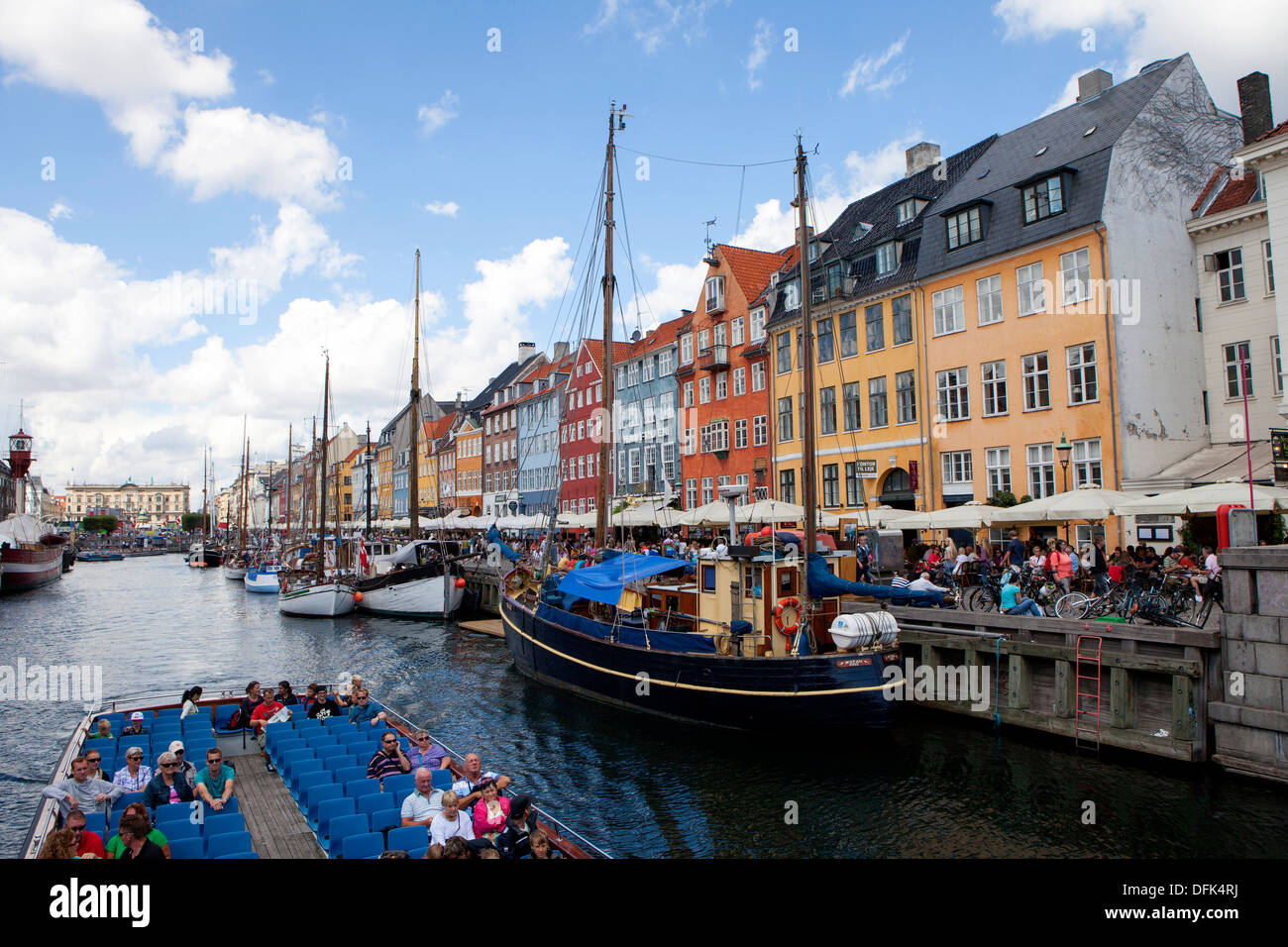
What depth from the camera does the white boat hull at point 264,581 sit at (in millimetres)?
63375

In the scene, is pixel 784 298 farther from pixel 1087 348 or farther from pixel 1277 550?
pixel 1277 550

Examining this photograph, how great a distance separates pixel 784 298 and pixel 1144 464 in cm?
2033

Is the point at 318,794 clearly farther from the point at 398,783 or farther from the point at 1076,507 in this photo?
the point at 1076,507

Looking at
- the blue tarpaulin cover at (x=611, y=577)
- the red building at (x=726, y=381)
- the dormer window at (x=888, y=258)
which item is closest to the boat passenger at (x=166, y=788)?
the blue tarpaulin cover at (x=611, y=577)

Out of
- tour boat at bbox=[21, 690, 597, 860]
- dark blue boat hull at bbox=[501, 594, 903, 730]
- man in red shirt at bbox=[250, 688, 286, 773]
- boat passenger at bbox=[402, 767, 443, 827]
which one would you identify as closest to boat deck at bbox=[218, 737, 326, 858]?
tour boat at bbox=[21, 690, 597, 860]

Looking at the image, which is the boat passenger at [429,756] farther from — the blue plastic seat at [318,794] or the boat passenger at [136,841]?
the boat passenger at [136,841]

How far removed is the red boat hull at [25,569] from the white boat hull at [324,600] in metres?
33.4

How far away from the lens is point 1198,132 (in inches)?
1281

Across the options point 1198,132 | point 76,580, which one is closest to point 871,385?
point 1198,132

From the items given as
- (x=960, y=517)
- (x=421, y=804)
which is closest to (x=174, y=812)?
(x=421, y=804)

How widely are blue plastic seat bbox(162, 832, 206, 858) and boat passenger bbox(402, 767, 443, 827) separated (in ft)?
6.81

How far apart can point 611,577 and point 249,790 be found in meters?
10.5

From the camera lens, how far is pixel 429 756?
12.9 m

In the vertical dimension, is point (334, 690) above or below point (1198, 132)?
below
